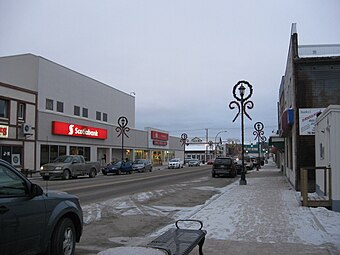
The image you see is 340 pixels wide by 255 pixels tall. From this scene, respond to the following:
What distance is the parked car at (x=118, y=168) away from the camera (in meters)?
41.6

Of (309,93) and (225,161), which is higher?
(309,93)

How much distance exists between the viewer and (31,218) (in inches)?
219

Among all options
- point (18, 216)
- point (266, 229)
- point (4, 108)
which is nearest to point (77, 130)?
point (4, 108)

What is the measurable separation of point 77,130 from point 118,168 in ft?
20.7

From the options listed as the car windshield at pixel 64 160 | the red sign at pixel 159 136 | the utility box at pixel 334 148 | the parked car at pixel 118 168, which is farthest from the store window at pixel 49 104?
the utility box at pixel 334 148

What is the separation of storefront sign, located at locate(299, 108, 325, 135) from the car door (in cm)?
1433

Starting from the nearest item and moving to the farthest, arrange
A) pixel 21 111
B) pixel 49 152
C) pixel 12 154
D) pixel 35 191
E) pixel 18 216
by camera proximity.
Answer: pixel 18 216, pixel 35 191, pixel 12 154, pixel 21 111, pixel 49 152

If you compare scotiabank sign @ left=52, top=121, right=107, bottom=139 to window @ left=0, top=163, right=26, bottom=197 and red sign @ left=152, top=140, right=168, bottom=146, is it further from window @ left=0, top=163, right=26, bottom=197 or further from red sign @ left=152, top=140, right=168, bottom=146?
window @ left=0, top=163, right=26, bottom=197

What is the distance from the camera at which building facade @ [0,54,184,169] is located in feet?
112

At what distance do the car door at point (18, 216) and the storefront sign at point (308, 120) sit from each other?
14328 millimetres

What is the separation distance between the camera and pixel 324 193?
13.7 meters

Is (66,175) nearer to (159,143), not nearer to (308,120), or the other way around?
(308,120)

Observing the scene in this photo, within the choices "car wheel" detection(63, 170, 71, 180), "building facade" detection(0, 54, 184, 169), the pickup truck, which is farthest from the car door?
"building facade" detection(0, 54, 184, 169)

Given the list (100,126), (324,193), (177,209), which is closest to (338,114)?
(324,193)
